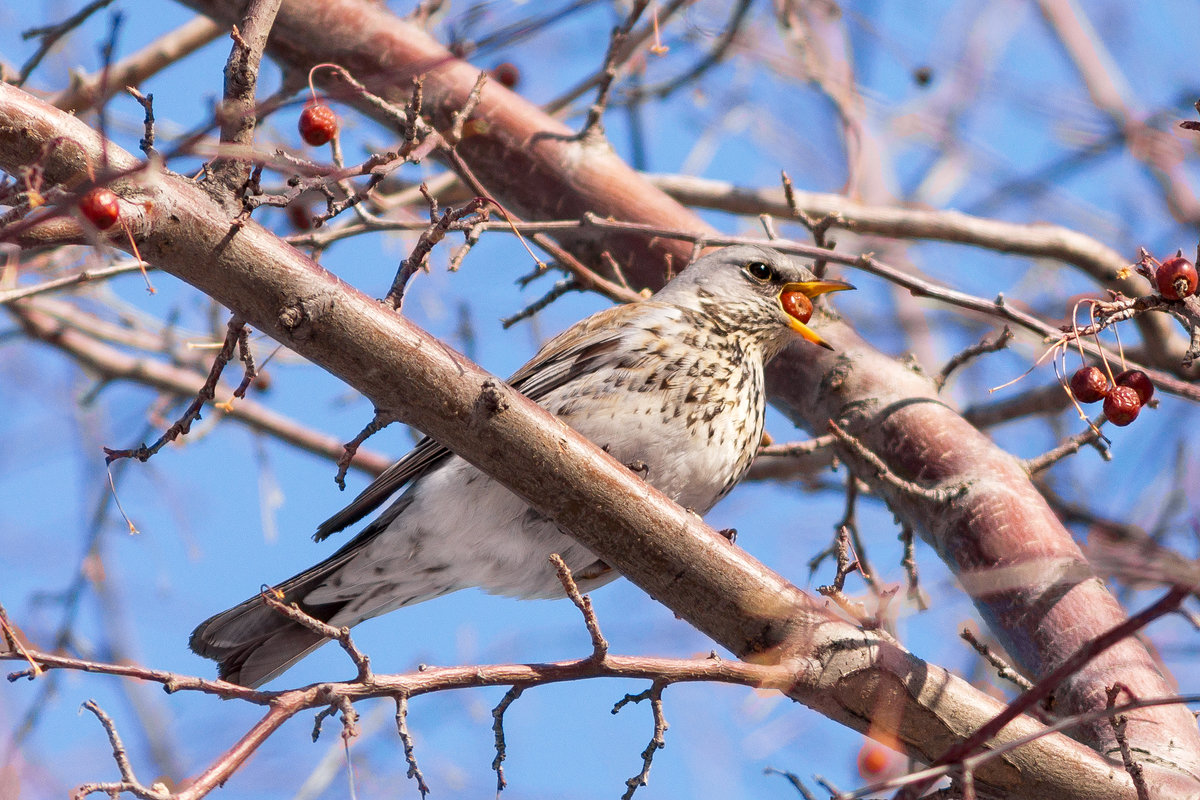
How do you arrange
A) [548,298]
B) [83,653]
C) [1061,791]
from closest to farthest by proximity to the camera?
1. [1061,791]
2. [83,653]
3. [548,298]

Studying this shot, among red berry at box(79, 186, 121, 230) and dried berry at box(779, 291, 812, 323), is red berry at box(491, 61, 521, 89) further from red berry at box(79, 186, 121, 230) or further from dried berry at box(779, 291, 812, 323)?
red berry at box(79, 186, 121, 230)

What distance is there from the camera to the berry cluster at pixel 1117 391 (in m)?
2.96

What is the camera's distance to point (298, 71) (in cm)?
495

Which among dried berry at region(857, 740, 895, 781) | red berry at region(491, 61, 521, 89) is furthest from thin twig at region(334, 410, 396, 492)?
red berry at region(491, 61, 521, 89)

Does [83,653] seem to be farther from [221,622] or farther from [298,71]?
[298,71]

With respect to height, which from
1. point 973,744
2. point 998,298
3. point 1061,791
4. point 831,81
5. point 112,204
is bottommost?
point 973,744

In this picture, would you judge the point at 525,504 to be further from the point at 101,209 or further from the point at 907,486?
the point at 101,209

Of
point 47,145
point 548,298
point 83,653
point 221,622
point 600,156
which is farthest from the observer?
point 600,156

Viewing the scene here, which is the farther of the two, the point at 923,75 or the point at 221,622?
the point at 923,75

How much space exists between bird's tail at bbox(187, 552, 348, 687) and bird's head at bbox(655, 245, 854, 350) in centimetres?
197

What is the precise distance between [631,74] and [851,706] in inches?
187

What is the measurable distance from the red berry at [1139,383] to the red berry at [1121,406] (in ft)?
0.15

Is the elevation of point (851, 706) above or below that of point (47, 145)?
below

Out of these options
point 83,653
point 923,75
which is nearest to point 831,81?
point 923,75
